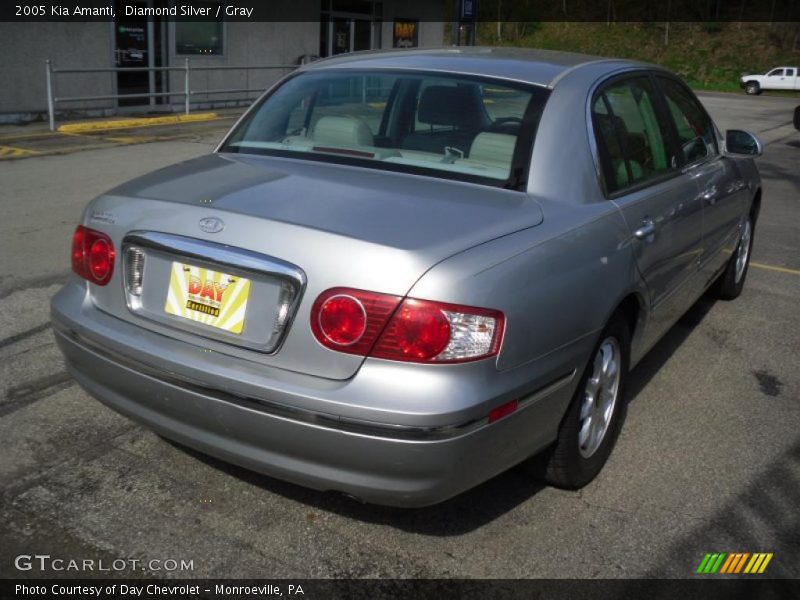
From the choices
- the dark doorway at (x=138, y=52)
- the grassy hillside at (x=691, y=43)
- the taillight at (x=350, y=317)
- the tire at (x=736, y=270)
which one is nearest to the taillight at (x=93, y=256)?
the taillight at (x=350, y=317)

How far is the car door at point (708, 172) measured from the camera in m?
4.42

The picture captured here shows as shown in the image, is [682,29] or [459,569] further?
[682,29]

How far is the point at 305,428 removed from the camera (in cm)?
252

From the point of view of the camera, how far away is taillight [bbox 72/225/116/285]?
3.00 metres

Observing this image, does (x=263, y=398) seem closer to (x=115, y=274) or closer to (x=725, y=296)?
(x=115, y=274)

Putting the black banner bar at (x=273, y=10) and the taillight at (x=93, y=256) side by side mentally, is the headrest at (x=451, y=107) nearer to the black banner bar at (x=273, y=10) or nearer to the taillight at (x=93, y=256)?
the taillight at (x=93, y=256)

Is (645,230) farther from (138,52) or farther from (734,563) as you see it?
(138,52)

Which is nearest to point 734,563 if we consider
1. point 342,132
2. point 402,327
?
point 402,327

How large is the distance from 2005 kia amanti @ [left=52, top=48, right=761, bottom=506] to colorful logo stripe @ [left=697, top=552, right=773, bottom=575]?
56 cm

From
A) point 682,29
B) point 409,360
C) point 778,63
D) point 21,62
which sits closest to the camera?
point 409,360

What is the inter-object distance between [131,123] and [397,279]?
44.4ft

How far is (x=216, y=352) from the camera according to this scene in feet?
8.86

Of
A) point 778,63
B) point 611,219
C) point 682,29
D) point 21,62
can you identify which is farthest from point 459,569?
point 682,29

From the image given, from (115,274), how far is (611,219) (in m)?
1.84
